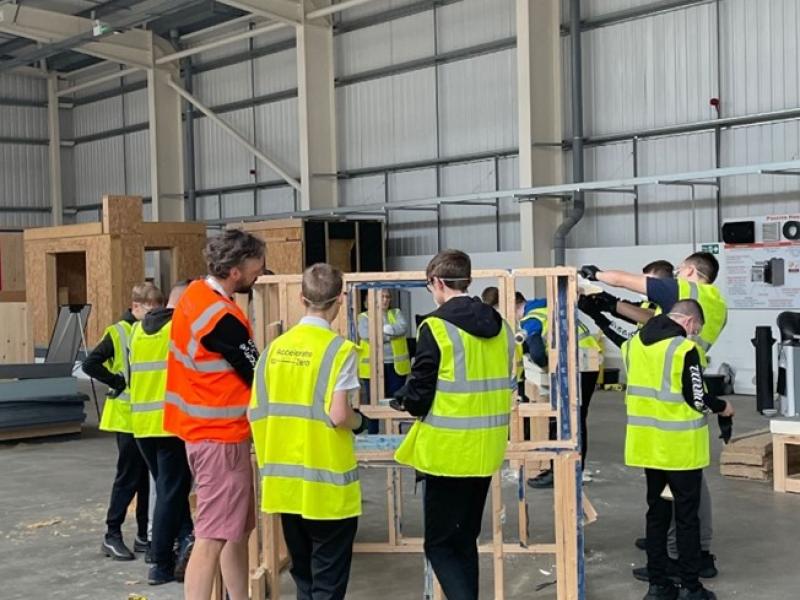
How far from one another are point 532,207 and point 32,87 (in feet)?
48.1

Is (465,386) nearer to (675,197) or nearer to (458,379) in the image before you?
(458,379)

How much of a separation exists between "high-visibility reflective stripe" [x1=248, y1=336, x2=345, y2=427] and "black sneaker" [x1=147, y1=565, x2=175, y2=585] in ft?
6.94

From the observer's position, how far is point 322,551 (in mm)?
4039

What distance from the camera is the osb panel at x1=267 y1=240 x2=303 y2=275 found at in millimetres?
16641

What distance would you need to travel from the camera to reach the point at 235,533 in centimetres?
439

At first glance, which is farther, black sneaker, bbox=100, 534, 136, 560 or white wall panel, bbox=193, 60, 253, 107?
white wall panel, bbox=193, 60, 253, 107

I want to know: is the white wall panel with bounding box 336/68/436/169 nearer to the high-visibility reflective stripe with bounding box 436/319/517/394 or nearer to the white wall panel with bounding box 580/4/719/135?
the white wall panel with bounding box 580/4/719/135

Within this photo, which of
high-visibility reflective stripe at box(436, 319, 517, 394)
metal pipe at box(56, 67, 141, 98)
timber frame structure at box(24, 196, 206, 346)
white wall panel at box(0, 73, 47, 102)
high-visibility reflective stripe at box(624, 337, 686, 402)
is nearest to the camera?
high-visibility reflective stripe at box(436, 319, 517, 394)

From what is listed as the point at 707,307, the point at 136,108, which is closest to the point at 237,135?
the point at 136,108

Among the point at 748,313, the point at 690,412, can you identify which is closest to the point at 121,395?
the point at 690,412

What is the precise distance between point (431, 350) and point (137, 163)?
67.6 feet

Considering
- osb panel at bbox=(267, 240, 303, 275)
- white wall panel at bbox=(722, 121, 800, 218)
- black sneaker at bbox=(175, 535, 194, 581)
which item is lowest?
black sneaker at bbox=(175, 535, 194, 581)

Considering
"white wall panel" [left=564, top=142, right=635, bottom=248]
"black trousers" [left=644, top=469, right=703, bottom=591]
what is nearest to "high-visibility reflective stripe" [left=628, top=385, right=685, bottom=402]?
"black trousers" [left=644, top=469, right=703, bottom=591]

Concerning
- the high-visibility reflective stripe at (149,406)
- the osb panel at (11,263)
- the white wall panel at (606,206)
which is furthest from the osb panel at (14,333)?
the high-visibility reflective stripe at (149,406)
